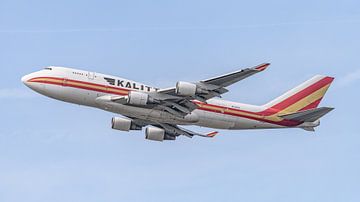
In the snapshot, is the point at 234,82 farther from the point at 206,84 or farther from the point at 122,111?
the point at 122,111

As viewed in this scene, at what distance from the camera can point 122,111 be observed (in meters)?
75.8

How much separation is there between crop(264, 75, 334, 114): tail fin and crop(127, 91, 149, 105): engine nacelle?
15.7 meters

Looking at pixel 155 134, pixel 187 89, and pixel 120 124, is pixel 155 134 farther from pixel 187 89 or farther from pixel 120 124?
pixel 187 89

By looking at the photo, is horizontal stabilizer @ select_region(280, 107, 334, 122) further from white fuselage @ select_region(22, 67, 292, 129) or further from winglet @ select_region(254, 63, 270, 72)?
winglet @ select_region(254, 63, 270, 72)

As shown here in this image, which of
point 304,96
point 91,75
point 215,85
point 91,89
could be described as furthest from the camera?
point 304,96

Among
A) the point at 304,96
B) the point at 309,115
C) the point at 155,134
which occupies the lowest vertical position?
the point at 155,134

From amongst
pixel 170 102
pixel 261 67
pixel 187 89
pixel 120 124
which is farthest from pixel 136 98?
pixel 261 67

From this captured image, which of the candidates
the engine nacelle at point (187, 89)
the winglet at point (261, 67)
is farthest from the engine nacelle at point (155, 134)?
the winglet at point (261, 67)

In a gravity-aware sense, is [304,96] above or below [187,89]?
above

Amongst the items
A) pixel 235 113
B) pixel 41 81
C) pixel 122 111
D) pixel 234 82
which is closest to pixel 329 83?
pixel 235 113

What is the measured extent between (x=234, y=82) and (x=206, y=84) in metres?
2.69

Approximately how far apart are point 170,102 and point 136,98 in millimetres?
3484

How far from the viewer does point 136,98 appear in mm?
74375

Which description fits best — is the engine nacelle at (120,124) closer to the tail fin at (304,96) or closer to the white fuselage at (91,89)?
the white fuselage at (91,89)
